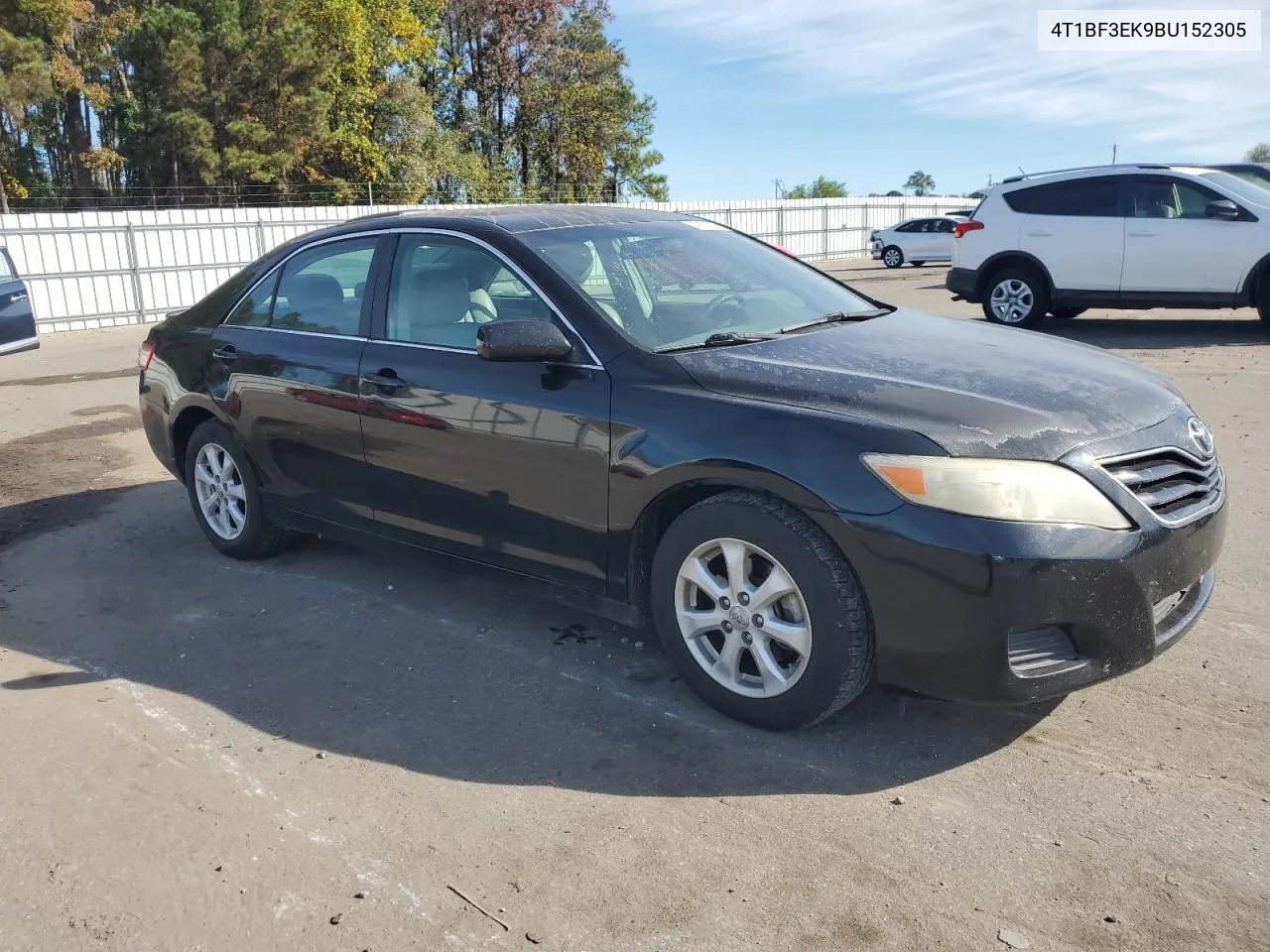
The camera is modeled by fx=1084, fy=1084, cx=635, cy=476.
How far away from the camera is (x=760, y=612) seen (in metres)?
3.36

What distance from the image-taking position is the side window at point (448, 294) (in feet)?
13.6

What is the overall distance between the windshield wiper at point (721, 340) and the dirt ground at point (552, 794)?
1.18m

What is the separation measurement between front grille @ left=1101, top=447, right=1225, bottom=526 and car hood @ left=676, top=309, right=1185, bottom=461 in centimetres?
11

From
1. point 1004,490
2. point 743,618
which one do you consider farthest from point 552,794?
point 1004,490

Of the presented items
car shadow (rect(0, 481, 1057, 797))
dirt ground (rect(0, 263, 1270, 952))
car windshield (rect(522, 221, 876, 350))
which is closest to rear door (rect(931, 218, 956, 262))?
dirt ground (rect(0, 263, 1270, 952))

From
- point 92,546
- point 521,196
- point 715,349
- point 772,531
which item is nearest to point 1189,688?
point 772,531

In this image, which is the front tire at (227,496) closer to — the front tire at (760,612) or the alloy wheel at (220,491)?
the alloy wheel at (220,491)

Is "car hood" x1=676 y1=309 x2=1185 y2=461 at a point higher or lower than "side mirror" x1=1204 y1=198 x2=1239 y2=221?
lower

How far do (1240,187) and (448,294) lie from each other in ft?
33.4

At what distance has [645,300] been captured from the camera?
4.06 metres

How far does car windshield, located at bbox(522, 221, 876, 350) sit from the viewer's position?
3.97m

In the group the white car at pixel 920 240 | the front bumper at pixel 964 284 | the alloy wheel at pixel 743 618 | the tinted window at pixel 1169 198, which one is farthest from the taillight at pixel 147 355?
the white car at pixel 920 240

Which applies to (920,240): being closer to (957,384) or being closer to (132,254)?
(132,254)

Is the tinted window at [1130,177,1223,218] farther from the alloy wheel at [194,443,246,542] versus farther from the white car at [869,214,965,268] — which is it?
the white car at [869,214,965,268]
